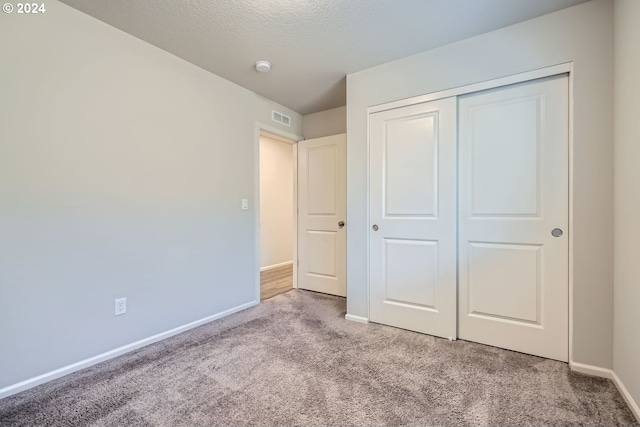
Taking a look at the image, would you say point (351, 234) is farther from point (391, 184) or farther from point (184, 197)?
point (184, 197)

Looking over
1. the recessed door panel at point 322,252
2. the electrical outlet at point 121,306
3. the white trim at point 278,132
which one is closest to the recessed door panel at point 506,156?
the recessed door panel at point 322,252

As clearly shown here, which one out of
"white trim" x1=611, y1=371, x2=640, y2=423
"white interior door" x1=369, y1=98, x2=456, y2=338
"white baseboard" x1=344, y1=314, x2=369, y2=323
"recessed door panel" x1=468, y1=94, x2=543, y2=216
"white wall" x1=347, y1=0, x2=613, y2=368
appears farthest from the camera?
"white baseboard" x1=344, y1=314, x2=369, y2=323

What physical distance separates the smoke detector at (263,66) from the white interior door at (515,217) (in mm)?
1687

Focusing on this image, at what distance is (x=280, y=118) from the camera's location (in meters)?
3.57

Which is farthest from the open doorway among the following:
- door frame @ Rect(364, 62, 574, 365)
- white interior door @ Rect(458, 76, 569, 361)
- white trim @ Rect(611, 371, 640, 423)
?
white trim @ Rect(611, 371, 640, 423)

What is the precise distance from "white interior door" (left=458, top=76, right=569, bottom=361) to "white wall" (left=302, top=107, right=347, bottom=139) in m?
1.69

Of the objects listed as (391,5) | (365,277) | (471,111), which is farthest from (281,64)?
(365,277)

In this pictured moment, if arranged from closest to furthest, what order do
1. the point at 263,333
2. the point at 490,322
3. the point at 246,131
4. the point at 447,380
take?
the point at 447,380 < the point at 490,322 < the point at 263,333 < the point at 246,131

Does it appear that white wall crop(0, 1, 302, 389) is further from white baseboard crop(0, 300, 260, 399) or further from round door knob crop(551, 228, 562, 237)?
round door knob crop(551, 228, 562, 237)

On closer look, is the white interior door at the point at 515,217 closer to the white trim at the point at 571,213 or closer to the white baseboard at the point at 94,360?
the white trim at the point at 571,213

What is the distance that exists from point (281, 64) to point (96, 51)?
1.36 metres

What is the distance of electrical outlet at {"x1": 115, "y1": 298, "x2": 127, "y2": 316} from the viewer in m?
2.08

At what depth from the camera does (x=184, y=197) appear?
2.52 m

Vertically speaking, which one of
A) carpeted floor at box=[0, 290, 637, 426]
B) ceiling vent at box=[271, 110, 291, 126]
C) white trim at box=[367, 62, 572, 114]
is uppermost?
ceiling vent at box=[271, 110, 291, 126]
